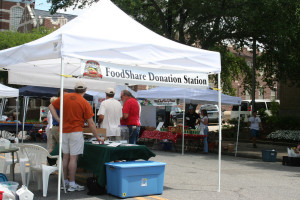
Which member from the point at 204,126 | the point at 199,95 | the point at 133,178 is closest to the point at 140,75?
the point at 133,178

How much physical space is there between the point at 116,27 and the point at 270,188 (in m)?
4.78

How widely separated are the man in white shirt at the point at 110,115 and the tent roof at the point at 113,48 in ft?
5.08

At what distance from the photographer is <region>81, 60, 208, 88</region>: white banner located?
7.48 metres

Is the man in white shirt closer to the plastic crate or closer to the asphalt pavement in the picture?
the asphalt pavement

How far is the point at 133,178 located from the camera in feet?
25.2

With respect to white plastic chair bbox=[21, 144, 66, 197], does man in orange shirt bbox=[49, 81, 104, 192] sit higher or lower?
higher

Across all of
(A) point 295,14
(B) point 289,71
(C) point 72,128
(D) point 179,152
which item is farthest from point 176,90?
(C) point 72,128

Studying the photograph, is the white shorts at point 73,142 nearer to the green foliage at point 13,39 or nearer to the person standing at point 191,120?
the person standing at point 191,120

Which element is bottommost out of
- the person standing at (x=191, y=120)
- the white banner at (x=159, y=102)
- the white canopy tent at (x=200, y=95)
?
the person standing at (x=191, y=120)

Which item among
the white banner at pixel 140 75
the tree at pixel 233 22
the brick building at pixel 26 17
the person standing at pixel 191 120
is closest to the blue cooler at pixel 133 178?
the white banner at pixel 140 75

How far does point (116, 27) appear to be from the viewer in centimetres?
866

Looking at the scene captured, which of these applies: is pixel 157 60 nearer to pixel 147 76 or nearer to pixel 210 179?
pixel 147 76

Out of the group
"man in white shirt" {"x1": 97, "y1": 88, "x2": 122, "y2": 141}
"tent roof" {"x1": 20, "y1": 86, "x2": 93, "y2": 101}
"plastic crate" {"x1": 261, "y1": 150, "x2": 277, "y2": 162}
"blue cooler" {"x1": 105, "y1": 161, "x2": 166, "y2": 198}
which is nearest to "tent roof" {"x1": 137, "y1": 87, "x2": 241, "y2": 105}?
"plastic crate" {"x1": 261, "y1": 150, "x2": 277, "y2": 162}

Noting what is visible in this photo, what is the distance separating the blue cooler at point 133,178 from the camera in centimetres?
752
